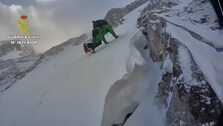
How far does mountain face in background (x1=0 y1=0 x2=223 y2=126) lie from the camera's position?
616 cm

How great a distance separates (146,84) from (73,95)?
3.33 m

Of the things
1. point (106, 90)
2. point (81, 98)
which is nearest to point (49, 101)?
point (81, 98)

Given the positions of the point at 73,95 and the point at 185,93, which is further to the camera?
the point at 73,95

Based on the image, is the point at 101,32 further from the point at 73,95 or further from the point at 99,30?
the point at 73,95

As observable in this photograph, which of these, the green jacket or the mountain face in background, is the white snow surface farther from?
the green jacket

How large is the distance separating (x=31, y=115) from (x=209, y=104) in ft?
28.0

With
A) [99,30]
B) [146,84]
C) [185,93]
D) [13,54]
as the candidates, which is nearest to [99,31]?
[99,30]

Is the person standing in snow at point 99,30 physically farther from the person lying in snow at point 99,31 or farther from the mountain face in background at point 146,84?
the mountain face in background at point 146,84

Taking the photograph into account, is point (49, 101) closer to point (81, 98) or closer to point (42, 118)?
point (42, 118)

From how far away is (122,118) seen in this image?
9.09m

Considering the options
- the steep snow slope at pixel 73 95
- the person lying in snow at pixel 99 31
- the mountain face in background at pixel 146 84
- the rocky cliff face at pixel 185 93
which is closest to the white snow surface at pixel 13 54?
the steep snow slope at pixel 73 95

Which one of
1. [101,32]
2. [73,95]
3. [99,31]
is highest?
[99,31]

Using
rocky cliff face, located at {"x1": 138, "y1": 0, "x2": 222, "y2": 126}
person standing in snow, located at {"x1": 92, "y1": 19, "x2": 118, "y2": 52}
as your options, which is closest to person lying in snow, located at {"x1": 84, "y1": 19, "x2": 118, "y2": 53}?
person standing in snow, located at {"x1": 92, "y1": 19, "x2": 118, "y2": 52}

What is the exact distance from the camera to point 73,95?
11.5 meters
